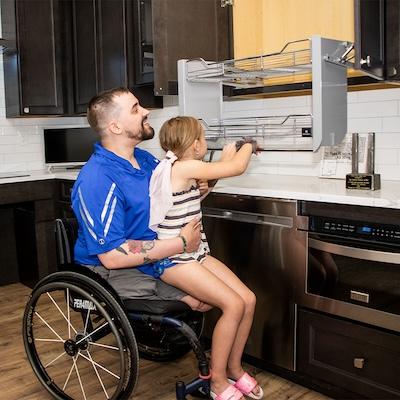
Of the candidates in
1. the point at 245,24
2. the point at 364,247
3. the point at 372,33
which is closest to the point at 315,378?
the point at 364,247

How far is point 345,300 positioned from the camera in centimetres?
213

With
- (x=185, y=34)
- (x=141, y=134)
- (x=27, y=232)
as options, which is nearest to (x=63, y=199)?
(x=27, y=232)

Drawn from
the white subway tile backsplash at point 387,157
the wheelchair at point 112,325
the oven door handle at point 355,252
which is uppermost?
the white subway tile backsplash at point 387,157

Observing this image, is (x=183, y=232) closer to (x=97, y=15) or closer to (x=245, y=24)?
(x=245, y=24)

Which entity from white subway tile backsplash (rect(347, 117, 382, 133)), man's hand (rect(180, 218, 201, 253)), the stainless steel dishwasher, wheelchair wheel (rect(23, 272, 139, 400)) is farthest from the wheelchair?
white subway tile backsplash (rect(347, 117, 382, 133))

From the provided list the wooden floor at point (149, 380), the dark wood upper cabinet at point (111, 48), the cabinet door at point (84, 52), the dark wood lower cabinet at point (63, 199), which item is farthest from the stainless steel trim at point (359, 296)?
the cabinet door at point (84, 52)

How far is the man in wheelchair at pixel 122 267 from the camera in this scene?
186 cm

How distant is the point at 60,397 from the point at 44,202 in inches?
72.3

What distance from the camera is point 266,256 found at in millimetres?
2367

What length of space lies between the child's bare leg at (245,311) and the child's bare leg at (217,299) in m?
0.06

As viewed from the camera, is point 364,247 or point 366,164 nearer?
point 364,247

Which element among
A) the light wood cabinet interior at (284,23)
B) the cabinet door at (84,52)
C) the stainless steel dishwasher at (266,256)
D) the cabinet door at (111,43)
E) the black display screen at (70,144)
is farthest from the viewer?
the black display screen at (70,144)

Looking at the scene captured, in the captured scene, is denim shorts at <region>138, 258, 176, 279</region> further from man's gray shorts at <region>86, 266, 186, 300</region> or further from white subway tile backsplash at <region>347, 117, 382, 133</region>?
white subway tile backsplash at <region>347, 117, 382, 133</region>

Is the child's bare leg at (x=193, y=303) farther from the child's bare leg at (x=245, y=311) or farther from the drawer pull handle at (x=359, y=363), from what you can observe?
the drawer pull handle at (x=359, y=363)
